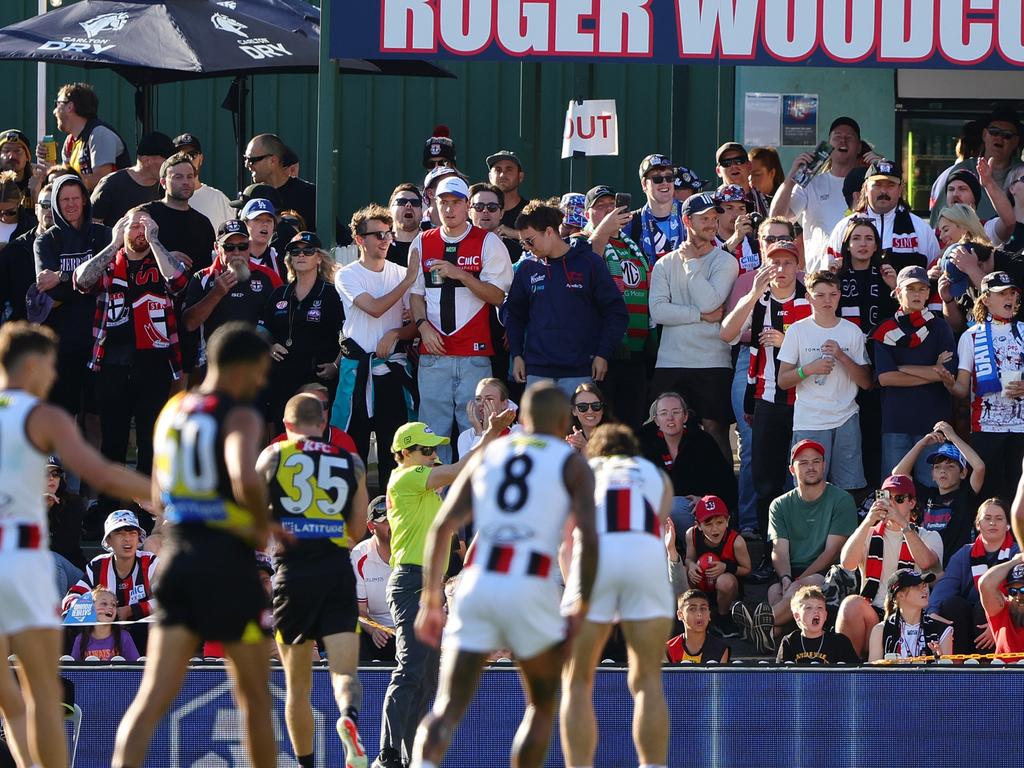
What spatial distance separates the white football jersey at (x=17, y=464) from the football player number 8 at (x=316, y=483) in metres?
1.75

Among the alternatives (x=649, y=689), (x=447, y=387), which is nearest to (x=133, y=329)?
(x=447, y=387)

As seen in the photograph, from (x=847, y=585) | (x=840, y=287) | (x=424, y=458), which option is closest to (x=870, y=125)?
(x=840, y=287)

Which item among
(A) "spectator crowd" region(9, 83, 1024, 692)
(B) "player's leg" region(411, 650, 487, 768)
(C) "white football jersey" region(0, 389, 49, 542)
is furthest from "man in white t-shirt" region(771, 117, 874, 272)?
(C) "white football jersey" region(0, 389, 49, 542)

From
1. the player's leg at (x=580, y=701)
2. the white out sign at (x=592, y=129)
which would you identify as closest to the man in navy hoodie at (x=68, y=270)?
the white out sign at (x=592, y=129)

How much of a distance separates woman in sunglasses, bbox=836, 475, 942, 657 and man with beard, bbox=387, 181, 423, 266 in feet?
12.8

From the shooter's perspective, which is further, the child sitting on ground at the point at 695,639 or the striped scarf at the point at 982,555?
the striped scarf at the point at 982,555

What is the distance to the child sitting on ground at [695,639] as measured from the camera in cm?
1120

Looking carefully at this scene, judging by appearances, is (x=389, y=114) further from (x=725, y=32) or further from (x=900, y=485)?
(x=900, y=485)

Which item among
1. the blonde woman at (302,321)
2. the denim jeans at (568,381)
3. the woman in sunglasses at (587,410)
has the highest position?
the blonde woman at (302,321)

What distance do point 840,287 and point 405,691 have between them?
466cm

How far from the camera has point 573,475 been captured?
8.05 m

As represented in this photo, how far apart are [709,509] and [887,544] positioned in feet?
3.84

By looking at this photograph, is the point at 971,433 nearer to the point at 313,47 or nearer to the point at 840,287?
the point at 840,287

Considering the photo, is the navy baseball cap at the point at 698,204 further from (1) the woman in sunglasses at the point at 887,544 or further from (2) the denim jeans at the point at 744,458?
(1) the woman in sunglasses at the point at 887,544
